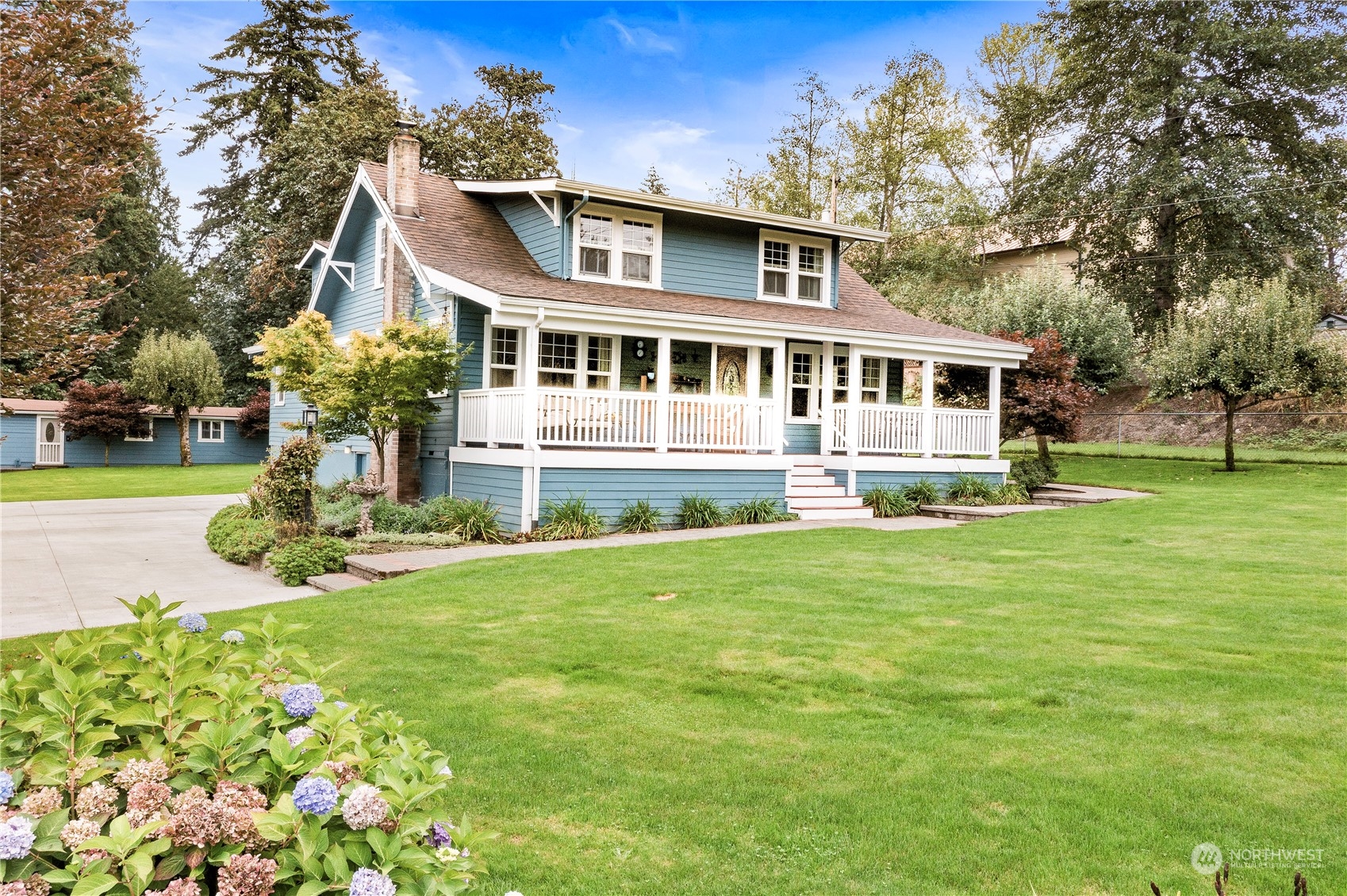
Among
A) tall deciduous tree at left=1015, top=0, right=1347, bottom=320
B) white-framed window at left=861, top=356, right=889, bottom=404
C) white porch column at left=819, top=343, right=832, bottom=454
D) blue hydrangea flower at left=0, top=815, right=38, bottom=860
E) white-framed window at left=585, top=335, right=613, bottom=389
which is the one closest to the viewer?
blue hydrangea flower at left=0, top=815, right=38, bottom=860

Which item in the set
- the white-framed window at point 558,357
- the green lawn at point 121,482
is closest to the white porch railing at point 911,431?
the white-framed window at point 558,357

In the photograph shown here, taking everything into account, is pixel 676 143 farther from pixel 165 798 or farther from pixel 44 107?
pixel 165 798

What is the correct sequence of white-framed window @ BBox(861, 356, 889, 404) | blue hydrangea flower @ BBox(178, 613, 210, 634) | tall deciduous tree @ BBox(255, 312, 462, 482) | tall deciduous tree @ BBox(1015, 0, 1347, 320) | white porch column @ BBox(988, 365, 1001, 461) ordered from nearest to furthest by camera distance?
blue hydrangea flower @ BBox(178, 613, 210, 634), tall deciduous tree @ BBox(255, 312, 462, 482), white porch column @ BBox(988, 365, 1001, 461), white-framed window @ BBox(861, 356, 889, 404), tall deciduous tree @ BBox(1015, 0, 1347, 320)

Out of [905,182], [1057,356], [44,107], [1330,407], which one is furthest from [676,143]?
[44,107]

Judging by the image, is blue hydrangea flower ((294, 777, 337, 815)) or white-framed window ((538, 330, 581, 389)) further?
white-framed window ((538, 330, 581, 389))

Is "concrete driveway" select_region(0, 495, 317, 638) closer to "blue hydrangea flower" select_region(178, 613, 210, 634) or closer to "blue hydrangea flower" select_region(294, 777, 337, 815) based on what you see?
"blue hydrangea flower" select_region(178, 613, 210, 634)

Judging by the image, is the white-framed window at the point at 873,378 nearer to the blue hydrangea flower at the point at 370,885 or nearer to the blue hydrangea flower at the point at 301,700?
the blue hydrangea flower at the point at 301,700

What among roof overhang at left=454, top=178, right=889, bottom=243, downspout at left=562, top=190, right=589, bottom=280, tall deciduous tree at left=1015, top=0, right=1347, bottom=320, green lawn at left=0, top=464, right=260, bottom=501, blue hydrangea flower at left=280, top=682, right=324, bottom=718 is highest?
tall deciduous tree at left=1015, top=0, right=1347, bottom=320

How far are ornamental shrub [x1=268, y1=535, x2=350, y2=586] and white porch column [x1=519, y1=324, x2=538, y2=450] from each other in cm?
305

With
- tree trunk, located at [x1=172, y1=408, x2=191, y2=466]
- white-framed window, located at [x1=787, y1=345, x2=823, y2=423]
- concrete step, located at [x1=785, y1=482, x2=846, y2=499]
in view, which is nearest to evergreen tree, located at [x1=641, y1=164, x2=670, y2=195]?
tree trunk, located at [x1=172, y1=408, x2=191, y2=466]

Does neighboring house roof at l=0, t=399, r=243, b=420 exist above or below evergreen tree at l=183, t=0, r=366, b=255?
below

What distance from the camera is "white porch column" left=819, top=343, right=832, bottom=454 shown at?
17.3 m

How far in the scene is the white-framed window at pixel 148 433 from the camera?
3478 centimetres

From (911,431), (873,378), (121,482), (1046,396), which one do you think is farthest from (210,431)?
(1046,396)
